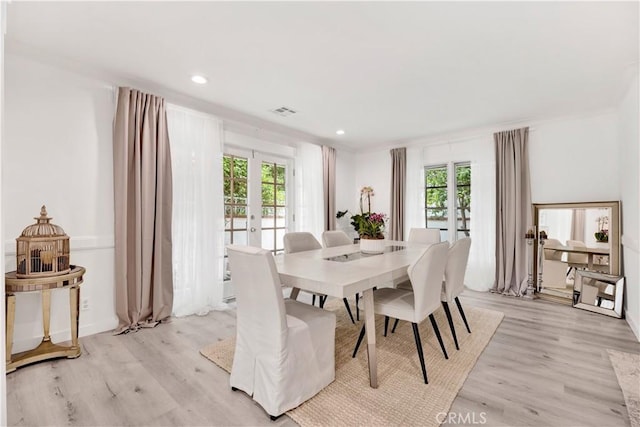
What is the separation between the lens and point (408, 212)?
5102 millimetres

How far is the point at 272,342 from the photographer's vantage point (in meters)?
1.69

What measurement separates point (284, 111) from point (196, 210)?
158 cm

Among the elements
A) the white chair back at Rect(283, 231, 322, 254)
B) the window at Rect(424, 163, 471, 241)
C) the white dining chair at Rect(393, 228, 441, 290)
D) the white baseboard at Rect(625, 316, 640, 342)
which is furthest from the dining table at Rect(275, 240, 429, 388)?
the window at Rect(424, 163, 471, 241)

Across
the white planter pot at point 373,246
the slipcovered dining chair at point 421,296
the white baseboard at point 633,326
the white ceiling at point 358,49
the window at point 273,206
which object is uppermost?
the white ceiling at point 358,49

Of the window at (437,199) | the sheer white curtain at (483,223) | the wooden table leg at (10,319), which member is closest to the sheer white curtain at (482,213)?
the sheer white curtain at (483,223)

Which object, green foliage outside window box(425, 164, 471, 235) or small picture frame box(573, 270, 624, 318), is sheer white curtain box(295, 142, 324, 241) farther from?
small picture frame box(573, 270, 624, 318)

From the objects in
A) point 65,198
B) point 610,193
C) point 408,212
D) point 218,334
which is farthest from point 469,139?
point 65,198

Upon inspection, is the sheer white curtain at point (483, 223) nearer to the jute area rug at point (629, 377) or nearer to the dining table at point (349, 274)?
the jute area rug at point (629, 377)

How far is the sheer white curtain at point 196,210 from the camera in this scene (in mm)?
3285

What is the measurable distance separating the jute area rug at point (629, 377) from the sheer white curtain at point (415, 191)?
2869mm

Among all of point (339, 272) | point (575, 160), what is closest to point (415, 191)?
point (575, 160)

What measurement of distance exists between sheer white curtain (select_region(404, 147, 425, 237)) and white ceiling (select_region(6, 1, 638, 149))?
151cm

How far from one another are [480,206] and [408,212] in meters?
Result: 1.09

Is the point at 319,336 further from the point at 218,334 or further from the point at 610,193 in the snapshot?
the point at 610,193
